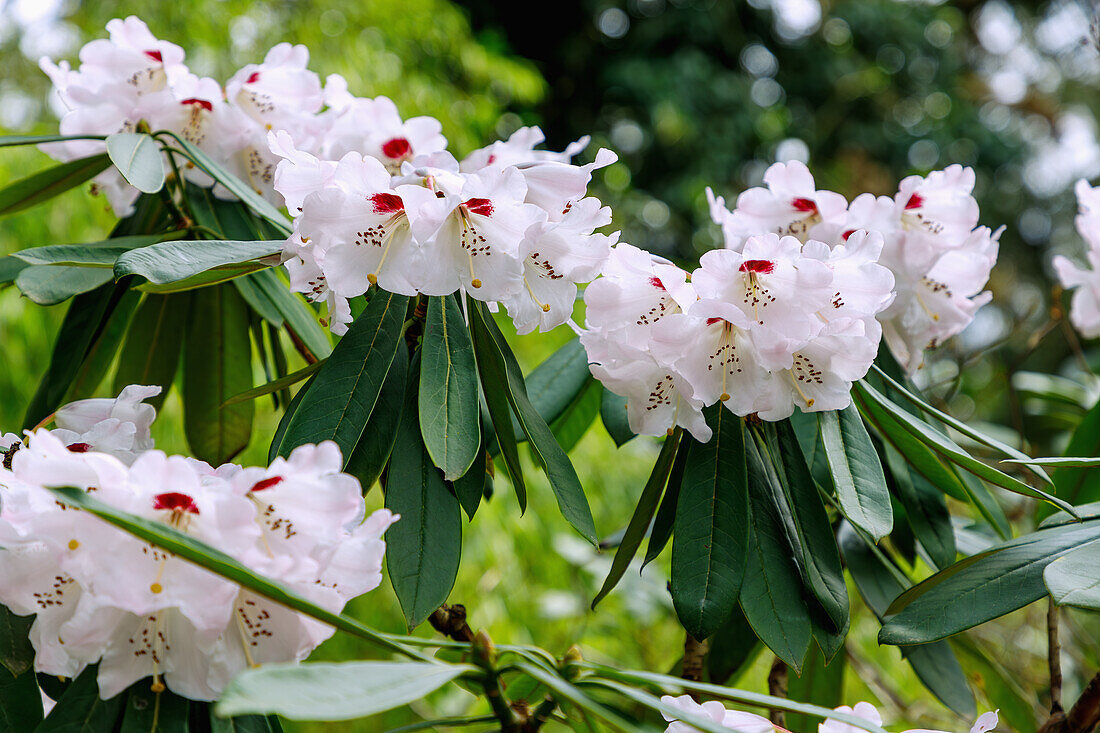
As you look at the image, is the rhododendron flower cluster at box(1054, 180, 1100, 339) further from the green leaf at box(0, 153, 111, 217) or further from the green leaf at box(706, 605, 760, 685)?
the green leaf at box(0, 153, 111, 217)

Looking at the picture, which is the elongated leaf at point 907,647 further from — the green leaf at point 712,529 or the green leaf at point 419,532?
the green leaf at point 419,532

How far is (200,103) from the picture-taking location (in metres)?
0.85

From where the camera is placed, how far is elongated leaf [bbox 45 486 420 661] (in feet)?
1.26

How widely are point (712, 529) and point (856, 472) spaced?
110 millimetres

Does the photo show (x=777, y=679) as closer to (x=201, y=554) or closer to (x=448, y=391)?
(x=448, y=391)

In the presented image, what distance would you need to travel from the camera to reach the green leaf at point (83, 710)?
0.49m

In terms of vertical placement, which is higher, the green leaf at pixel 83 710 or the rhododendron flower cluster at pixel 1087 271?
the rhododendron flower cluster at pixel 1087 271

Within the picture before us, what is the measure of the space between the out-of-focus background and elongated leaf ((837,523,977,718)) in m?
0.59

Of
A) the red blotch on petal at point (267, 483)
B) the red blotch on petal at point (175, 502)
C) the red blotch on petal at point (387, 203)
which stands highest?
the red blotch on petal at point (387, 203)

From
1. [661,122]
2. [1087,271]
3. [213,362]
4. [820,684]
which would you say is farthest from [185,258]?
[661,122]

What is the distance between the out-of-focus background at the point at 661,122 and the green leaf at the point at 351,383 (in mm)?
1063

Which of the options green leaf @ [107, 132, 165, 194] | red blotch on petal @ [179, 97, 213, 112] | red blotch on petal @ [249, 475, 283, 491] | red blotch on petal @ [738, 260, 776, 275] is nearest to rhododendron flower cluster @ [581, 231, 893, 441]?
red blotch on petal @ [738, 260, 776, 275]

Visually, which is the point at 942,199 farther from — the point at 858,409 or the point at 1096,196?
the point at 1096,196

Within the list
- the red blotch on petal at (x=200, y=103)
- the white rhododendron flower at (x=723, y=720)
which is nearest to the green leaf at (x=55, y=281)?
the red blotch on petal at (x=200, y=103)
